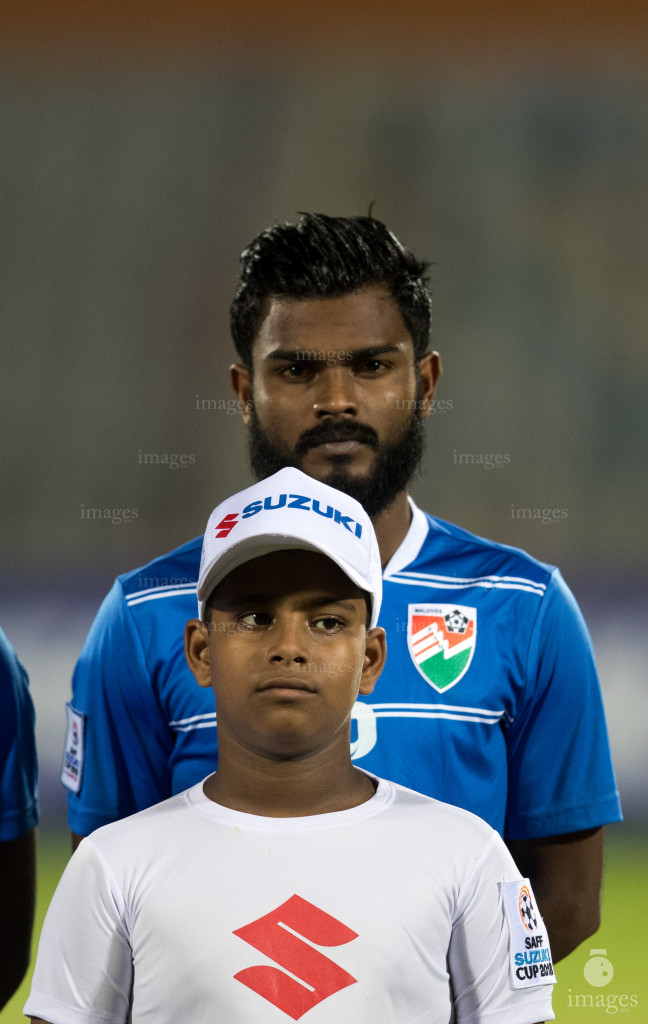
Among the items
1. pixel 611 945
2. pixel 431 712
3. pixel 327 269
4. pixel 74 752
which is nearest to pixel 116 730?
pixel 74 752

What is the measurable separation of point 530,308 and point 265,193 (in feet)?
1.99

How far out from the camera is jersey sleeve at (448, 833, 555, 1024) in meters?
1.30

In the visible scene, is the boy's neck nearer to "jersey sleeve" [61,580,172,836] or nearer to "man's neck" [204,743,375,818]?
"man's neck" [204,743,375,818]

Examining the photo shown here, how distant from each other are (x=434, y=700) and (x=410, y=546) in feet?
0.89

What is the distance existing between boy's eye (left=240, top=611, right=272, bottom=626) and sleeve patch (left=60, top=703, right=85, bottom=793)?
0.65 metres

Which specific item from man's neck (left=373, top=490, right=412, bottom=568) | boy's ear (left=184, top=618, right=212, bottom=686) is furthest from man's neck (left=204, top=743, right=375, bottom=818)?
man's neck (left=373, top=490, right=412, bottom=568)

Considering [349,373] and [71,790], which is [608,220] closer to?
[349,373]

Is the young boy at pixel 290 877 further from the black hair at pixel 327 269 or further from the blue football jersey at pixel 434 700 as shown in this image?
the black hair at pixel 327 269

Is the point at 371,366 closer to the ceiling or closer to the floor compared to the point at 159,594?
closer to the ceiling

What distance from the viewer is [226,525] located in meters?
1.43

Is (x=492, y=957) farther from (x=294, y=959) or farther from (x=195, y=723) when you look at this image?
(x=195, y=723)

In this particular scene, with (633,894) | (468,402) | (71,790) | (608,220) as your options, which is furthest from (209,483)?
(633,894)

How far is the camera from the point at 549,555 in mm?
2357

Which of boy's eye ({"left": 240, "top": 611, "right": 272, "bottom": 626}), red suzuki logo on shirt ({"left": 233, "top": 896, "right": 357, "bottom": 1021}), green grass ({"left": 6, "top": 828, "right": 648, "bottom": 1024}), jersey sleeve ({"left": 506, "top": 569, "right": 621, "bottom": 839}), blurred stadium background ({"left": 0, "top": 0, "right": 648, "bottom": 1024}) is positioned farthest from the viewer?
blurred stadium background ({"left": 0, "top": 0, "right": 648, "bottom": 1024})
